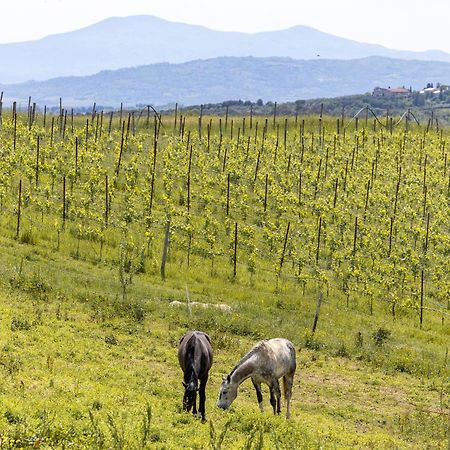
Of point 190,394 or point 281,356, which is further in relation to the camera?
point 281,356

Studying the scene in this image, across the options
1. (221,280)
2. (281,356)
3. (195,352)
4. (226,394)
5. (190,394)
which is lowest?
(221,280)

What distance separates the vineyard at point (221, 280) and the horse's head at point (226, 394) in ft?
1.23

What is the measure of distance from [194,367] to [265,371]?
2348 mm

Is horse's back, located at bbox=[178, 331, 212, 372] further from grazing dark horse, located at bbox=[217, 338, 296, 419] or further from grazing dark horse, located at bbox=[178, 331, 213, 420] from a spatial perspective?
grazing dark horse, located at bbox=[217, 338, 296, 419]

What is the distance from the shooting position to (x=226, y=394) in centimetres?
1773

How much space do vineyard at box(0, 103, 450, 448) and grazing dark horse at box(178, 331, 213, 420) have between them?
0.63 meters

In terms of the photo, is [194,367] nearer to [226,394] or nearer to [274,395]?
[226,394]

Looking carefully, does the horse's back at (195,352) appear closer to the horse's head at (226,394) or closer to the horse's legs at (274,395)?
the horse's head at (226,394)

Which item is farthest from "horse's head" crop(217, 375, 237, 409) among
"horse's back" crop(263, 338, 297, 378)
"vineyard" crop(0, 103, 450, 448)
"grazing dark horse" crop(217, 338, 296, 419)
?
"horse's back" crop(263, 338, 297, 378)

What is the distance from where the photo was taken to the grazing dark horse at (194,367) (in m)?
17.0

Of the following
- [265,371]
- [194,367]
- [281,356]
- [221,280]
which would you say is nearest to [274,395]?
[265,371]

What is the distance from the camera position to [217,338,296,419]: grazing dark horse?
58.4 ft

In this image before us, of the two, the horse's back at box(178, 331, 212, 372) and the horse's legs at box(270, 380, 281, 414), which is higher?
the horse's back at box(178, 331, 212, 372)

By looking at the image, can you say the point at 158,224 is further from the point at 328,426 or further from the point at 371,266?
the point at 328,426
